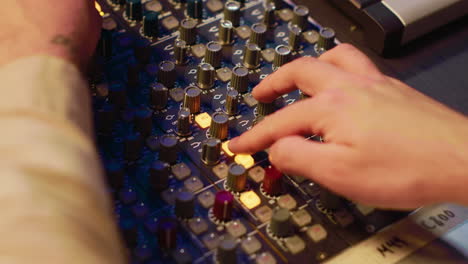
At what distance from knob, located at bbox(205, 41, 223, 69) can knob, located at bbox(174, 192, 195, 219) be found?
1.00 feet

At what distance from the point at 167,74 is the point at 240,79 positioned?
0.40 ft

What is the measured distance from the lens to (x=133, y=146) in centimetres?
107

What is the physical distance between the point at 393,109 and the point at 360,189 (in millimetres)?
126

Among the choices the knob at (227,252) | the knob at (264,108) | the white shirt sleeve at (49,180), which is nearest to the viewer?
the white shirt sleeve at (49,180)

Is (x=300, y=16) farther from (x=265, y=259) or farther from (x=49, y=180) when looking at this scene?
(x=49, y=180)

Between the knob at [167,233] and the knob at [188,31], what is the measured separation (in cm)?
41

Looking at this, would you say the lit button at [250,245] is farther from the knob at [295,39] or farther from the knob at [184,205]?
the knob at [295,39]

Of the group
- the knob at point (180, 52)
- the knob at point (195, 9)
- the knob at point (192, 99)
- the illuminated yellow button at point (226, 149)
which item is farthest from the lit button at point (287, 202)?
the knob at point (195, 9)

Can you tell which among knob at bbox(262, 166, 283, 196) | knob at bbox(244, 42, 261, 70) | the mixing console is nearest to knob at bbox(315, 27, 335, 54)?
the mixing console

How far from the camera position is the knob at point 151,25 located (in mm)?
1284

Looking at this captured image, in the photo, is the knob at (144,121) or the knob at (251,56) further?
the knob at (251,56)

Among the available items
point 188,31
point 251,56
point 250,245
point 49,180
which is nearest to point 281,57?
point 251,56

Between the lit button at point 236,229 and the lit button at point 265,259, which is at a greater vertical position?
the lit button at point 236,229

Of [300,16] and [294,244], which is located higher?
[300,16]
